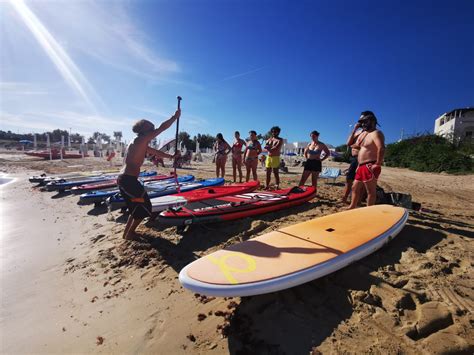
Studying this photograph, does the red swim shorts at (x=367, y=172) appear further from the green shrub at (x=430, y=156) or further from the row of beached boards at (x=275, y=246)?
the green shrub at (x=430, y=156)

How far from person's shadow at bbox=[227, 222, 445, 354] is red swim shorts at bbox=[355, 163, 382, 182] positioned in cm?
143

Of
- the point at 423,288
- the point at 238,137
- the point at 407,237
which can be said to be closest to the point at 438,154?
the point at 238,137

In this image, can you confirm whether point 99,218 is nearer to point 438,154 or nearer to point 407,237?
point 407,237

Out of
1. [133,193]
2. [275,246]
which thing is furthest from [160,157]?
[275,246]

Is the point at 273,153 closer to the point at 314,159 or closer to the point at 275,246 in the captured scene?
the point at 314,159

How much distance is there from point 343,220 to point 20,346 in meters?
3.49

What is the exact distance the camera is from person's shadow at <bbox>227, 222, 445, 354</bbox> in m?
1.76

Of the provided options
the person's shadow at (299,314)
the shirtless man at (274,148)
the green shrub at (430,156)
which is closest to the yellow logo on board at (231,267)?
the person's shadow at (299,314)

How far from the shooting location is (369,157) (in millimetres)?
3770

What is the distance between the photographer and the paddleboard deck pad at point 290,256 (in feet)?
6.24

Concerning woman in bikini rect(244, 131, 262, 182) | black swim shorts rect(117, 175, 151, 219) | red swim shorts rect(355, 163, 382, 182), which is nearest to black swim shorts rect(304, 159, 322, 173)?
woman in bikini rect(244, 131, 262, 182)

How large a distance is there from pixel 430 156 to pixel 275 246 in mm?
19987

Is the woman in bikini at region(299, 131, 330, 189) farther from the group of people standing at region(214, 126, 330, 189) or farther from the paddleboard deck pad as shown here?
the paddleboard deck pad

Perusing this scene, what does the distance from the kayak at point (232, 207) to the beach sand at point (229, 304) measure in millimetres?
321
